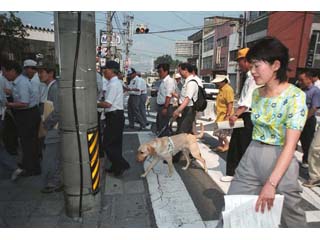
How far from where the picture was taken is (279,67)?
1921 mm

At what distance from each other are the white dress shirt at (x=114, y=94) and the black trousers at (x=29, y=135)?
1210 millimetres

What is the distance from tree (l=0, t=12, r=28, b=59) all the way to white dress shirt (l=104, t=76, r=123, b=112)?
12727mm

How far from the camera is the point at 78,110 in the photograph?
2.92 m

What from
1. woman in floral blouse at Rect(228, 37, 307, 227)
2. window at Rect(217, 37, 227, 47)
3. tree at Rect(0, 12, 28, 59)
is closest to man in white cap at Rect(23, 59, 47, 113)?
woman in floral blouse at Rect(228, 37, 307, 227)

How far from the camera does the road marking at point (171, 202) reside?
312cm

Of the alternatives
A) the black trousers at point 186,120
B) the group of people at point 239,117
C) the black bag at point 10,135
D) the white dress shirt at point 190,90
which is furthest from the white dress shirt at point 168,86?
the black bag at point 10,135

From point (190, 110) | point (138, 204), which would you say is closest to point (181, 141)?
point (190, 110)

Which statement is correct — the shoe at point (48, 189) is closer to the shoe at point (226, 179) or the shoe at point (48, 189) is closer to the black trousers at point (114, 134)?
the black trousers at point (114, 134)

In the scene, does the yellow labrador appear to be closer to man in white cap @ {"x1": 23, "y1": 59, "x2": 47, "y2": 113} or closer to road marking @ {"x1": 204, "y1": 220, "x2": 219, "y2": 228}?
road marking @ {"x1": 204, "y1": 220, "x2": 219, "y2": 228}

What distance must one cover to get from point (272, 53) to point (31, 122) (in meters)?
3.76

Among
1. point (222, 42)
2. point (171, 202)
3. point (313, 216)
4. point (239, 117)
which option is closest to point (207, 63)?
point (222, 42)

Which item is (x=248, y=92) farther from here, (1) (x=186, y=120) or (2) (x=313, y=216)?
(2) (x=313, y=216)

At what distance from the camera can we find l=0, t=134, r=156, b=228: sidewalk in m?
3.12

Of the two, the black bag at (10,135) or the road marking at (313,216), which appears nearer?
the road marking at (313,216)
